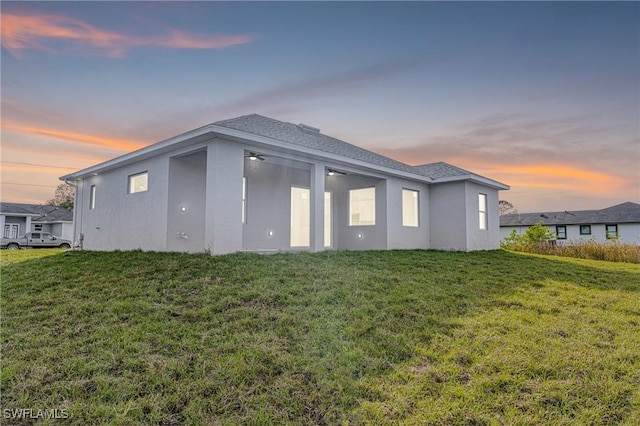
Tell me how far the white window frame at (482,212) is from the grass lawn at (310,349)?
286 inches

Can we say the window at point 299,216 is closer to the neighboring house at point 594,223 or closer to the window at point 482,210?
the window at point 482,210

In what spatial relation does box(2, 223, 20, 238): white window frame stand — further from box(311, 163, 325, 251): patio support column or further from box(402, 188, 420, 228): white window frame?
box(402, 188, 420, 228): white window frame

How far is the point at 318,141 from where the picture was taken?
11.4 metres

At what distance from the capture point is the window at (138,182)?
32.1ft

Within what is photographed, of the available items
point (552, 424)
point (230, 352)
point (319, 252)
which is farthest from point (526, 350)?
point (319, 252)

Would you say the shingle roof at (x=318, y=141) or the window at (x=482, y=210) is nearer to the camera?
the shingle roof at (x=318, y=141)

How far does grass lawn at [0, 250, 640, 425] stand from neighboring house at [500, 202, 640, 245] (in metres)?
28.2

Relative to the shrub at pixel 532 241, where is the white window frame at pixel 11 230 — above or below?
above

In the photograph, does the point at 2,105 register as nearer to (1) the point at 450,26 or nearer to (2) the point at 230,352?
(2) the point at 230,352

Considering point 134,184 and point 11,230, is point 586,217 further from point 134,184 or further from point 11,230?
point 11,230

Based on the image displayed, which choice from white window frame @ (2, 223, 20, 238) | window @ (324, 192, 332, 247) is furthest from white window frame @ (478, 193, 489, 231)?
white window frame @ (2, 223, 20, 238)

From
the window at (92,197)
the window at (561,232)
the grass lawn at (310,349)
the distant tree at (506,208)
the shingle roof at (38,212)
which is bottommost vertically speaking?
the grass lawn at (310,349)

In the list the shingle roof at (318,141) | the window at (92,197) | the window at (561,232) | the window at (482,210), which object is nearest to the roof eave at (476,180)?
the shingle roof at (318,141)

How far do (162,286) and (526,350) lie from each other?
5.14 metres
